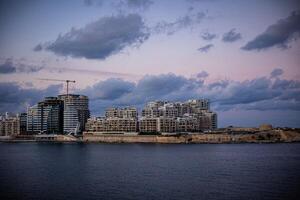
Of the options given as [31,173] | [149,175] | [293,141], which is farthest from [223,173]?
[293,141]

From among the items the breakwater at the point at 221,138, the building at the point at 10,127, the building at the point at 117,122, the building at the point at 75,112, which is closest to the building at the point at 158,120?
the building at the point at 117,122

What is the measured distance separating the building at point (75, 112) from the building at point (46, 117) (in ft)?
11.5

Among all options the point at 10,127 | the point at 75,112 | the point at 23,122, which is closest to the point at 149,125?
the point at 75,112

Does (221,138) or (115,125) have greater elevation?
(115,125)

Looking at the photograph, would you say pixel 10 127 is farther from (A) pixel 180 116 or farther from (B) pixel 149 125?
(A) pixel 180 116

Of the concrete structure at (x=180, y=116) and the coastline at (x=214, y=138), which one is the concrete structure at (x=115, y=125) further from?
the coastline at (x=214, y=138)

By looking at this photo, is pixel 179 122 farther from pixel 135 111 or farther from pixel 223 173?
pixel 223 173

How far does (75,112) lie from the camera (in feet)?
430

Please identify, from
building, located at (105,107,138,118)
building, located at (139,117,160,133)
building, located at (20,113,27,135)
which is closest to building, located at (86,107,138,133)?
building, located at (105,107,138,118)

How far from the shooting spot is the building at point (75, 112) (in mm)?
129375

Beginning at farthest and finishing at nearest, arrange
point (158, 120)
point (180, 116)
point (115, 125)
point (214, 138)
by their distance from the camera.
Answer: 1. point (180, 116)
2. point (115, 125)
3. point (158, 120)
4. point (214, 138)

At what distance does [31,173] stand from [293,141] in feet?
274

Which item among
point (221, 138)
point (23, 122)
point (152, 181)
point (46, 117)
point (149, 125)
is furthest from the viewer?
point (23, 122)

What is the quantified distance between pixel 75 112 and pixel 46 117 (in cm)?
1169
